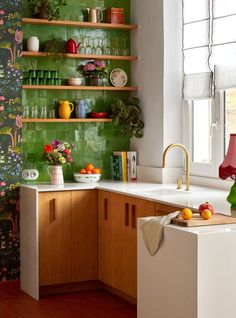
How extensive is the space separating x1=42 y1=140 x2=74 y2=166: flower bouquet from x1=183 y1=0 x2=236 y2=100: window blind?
119cm

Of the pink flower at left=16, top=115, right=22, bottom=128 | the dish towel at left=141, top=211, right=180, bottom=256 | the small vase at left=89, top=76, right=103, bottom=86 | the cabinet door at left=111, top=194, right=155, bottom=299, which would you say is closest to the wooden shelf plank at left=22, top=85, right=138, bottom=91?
the small vase at left=89, top=76, right=103, bottom=86

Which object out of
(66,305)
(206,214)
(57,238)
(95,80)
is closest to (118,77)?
(95,80)

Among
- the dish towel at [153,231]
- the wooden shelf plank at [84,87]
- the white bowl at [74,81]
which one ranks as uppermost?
the white bowl at [74,81]

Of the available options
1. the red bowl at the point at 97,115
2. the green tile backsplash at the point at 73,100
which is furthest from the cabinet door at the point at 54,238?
the red bowl at the point at 97,115

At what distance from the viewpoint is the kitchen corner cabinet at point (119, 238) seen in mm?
5387

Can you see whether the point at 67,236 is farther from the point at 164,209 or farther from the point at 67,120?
the point at 164,209

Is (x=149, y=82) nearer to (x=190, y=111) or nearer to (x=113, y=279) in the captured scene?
(x=190, y=111)

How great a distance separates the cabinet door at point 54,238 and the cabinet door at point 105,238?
0.90ft

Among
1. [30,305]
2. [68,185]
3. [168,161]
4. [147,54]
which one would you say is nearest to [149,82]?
[147,54]

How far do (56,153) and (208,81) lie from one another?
1495 millimetres

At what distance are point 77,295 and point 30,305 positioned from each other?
19.9 inches

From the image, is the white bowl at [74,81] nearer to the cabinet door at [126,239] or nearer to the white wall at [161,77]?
the white wall at [161,77]

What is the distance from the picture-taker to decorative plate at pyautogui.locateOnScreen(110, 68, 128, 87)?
6.59m

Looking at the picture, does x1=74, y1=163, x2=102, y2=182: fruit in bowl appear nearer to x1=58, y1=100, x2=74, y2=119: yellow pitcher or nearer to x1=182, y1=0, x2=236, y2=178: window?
x1=58, y1=100, x2=74, y2=119: yellow pitcher
